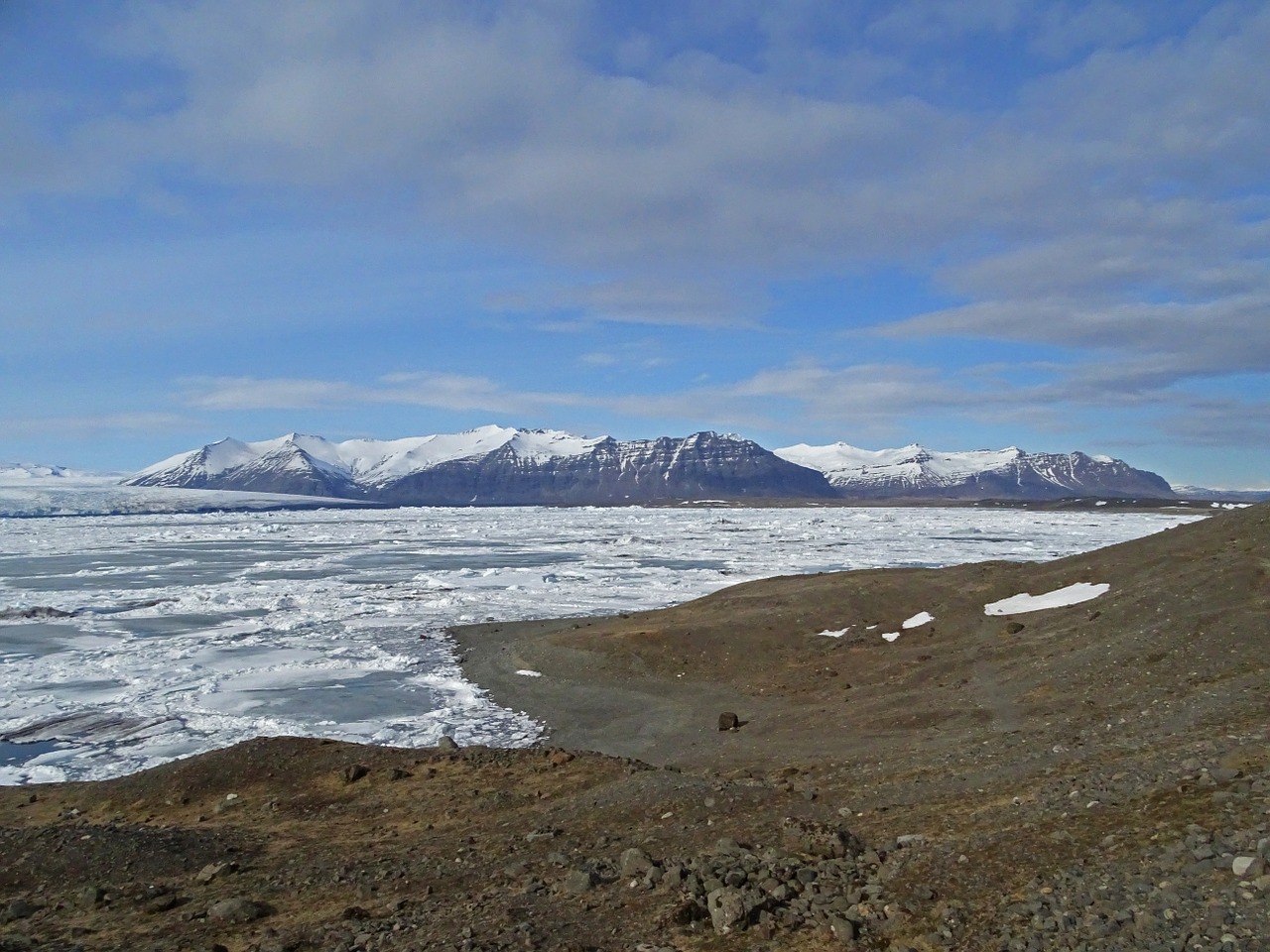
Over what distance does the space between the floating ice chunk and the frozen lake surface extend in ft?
43.8

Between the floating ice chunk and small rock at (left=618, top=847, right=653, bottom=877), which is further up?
the floating ice chunk

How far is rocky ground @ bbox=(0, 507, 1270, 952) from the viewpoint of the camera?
6.88 metres

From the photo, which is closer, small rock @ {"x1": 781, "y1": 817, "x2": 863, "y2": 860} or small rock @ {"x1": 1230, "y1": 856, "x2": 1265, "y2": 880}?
small rock @ {"x1": 1230, "y1": 856, "x2": 1265, "y2": 880}

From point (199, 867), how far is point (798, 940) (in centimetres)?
678

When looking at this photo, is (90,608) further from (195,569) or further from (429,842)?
(429,842)

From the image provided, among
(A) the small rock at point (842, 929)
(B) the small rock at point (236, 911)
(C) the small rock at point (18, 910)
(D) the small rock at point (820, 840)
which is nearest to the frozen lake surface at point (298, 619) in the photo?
(C) the small rock at point (18, 910)

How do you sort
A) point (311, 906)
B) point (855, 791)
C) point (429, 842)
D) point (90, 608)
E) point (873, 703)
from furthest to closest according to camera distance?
point (90, 608) < point (873, 703) < point (855, 791) < point (429, 842) < point (311, 906)

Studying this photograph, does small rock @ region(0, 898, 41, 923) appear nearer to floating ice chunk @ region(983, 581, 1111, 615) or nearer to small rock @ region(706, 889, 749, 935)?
small rock @ region(706, 889, 749, 935)

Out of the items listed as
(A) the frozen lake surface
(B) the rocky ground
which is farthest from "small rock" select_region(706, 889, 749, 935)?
(A) the frozen lake surface

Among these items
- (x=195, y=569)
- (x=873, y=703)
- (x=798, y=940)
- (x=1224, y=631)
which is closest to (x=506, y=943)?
(x=798, y=940)

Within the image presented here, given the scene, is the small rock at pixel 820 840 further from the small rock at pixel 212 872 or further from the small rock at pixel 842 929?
the small rock at pixel 212 872

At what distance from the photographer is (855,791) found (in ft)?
35.2

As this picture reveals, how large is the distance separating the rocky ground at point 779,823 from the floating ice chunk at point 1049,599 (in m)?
2.39

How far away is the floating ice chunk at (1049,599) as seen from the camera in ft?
71.8
